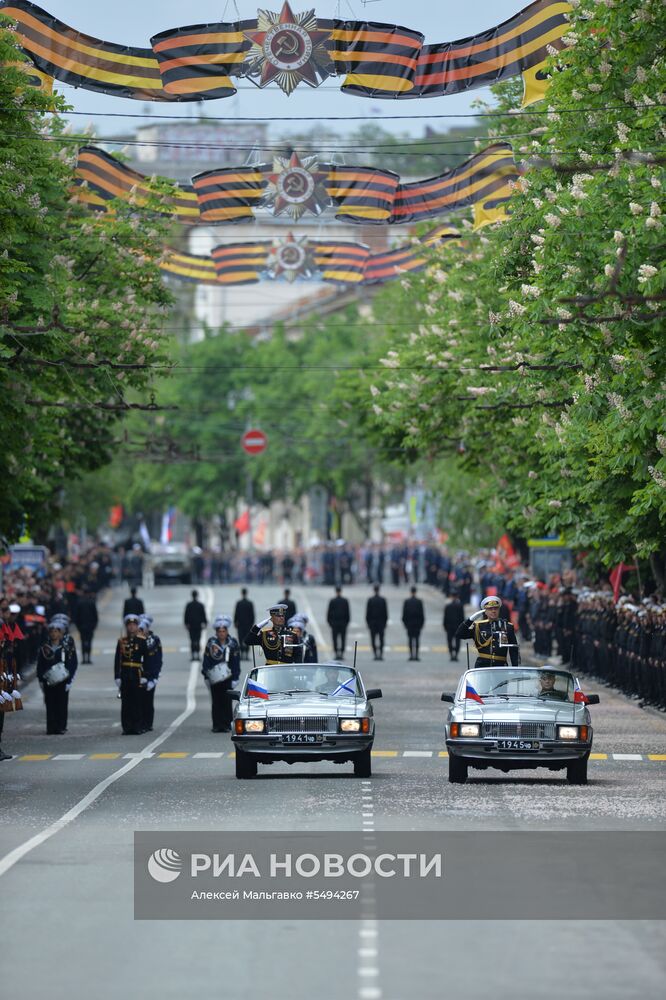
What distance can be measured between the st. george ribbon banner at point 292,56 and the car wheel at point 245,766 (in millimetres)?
12248

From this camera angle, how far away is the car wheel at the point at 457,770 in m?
23.3

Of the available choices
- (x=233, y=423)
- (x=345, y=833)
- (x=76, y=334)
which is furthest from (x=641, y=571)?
(x=233, y=423)

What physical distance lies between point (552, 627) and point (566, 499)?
465 inches

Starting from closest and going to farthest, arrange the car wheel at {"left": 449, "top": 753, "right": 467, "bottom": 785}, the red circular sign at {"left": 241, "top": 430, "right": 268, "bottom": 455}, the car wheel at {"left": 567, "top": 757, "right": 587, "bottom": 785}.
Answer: the car wheel at {"left": 449, "top": 753, "right": 467, "bottom": 785} < the car wheel at {"left": 567, "top": 757, "right": 587, "bottom": 785} < the red circular sign at {"left": 241, "top": 430, "right": 268, "bottom": 455}

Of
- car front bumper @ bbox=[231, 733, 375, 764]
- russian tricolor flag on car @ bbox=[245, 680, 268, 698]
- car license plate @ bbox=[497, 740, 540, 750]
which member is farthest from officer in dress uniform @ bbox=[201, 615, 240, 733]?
car license plate @ bbox=[497, 740, 540, 750]

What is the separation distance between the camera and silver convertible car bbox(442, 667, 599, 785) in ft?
74.7

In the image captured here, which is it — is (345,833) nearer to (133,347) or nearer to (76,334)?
(76,334)

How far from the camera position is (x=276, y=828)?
1858cm

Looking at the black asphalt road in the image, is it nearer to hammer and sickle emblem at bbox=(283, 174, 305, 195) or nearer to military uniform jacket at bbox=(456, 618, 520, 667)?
military uniform jacket at bbox=(456, 618, 520, 667)

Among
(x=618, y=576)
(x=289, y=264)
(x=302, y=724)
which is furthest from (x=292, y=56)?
(x=618, y=576)

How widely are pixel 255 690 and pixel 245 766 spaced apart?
2.79 ft

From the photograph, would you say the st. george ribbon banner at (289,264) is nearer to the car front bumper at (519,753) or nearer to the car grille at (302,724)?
the car grille at (302,724)

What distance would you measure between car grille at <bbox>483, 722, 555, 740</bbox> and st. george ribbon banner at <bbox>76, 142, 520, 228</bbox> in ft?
51.8

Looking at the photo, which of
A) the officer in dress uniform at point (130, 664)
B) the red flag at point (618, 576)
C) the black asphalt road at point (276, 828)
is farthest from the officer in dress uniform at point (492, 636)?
the red flag at point (618, 576)
